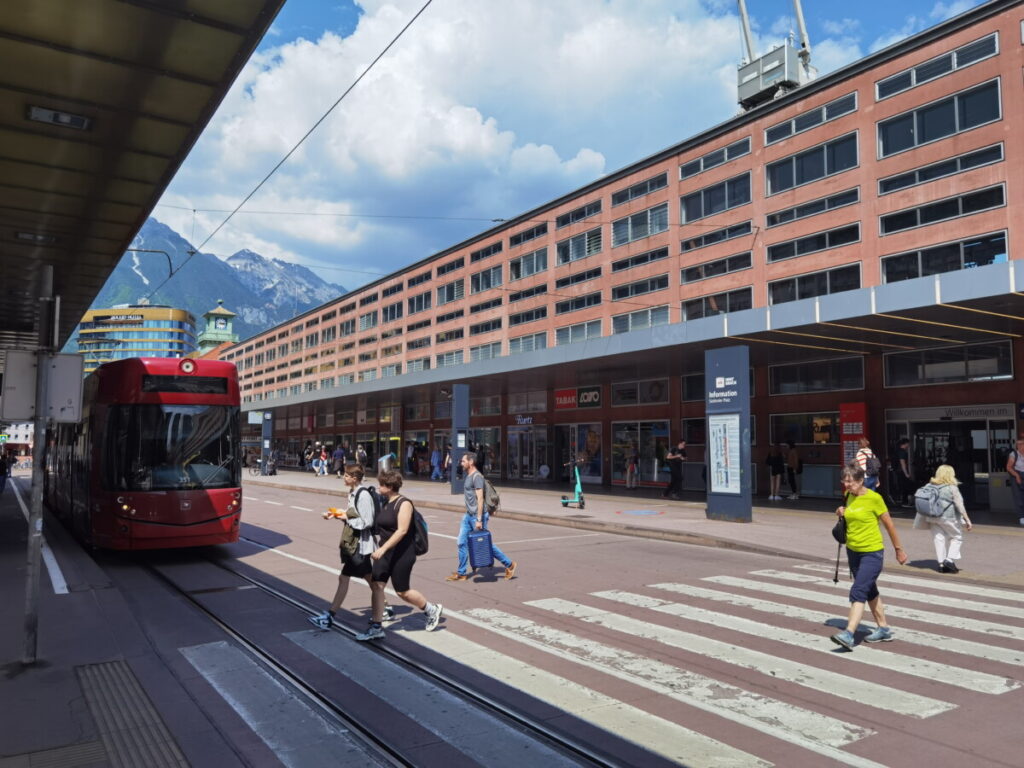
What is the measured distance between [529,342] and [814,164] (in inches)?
831

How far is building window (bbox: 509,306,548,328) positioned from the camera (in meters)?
44.1

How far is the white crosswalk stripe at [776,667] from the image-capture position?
17.4 feet

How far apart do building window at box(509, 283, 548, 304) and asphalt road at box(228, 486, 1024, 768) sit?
33.1 metres

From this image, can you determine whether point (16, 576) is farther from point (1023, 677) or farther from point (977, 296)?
point (977, 296)

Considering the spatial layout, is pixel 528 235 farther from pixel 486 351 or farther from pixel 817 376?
pixel 817 376

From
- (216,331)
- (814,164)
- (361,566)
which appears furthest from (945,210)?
(216,331)

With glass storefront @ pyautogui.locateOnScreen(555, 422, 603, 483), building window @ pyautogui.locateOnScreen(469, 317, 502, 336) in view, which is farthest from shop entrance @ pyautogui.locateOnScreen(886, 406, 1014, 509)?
building window @ pyautogui.locateOnScreen(469, 317, 502, 336)

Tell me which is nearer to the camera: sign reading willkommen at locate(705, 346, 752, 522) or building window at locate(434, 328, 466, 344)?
sign reading willkommen at locate(705, 346, 752, 522)

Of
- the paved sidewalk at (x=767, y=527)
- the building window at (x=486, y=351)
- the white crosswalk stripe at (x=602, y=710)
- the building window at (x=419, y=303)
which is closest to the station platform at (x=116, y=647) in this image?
the paved sidewalk at (x=767, y=527)

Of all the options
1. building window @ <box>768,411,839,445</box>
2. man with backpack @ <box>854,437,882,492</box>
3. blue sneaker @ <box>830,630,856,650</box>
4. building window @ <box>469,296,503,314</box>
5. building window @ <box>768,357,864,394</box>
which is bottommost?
blue sneaker @ <box>830,630,856,650</box>

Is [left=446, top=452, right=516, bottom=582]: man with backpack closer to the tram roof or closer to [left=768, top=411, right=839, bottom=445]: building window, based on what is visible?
the tram roof

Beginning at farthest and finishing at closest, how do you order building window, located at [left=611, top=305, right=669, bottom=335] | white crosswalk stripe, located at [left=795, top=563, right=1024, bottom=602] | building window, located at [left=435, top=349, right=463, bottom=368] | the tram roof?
1. building window, located at [left=435, top=349, right=463, bottom=368]
2. building window, located at [left=611, top=305, right=669, bottom=335]
3. white crosswalk stripe, located at [left=795, top=563, right=1024, bottom=602]
4. the tram roof

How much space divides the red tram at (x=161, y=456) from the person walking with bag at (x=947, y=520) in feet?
33.7

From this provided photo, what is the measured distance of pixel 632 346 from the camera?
73.8ft
